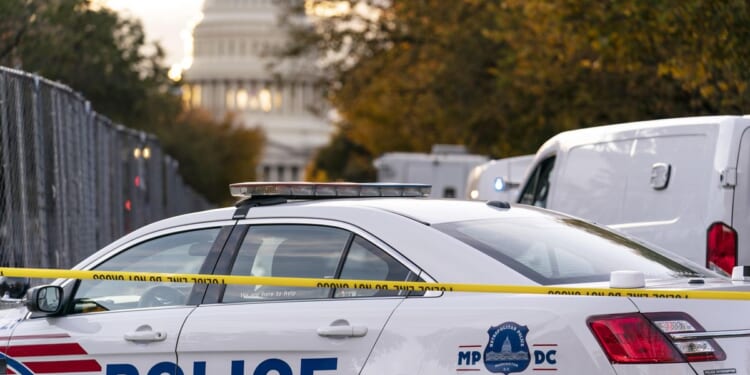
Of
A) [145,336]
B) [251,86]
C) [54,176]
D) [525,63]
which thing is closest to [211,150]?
[525,63]

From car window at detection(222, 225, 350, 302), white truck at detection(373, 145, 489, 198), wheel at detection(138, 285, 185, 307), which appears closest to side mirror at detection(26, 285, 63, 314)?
wheel at detection(138, 285, 185, 307)

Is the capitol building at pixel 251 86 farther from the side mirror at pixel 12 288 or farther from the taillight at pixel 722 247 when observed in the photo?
the side mirror at pixel 12 288

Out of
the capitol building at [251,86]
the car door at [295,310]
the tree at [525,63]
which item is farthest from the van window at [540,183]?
the capitol building at [251,86]

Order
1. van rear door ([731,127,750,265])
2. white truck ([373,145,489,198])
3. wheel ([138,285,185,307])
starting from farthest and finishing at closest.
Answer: white truck ([373,145,489,198]) → van rear door ([731,127,750,265]) → wheel ([138,285,185,307])

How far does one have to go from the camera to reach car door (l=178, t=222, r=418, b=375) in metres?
6.67

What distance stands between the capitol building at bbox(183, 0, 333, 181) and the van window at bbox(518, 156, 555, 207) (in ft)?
433

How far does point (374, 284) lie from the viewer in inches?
262

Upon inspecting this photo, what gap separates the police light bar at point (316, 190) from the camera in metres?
7.61

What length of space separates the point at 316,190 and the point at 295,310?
0.94 meters

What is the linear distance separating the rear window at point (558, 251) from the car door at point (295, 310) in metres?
0.35

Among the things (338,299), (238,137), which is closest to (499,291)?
(338,299)

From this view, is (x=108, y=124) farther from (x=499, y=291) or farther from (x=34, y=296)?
(x=499, y=291)

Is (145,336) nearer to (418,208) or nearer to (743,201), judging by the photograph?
(418,208)

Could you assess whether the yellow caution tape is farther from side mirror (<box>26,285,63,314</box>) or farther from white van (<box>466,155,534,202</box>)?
white van (<box>466,155,534,202</box>)
